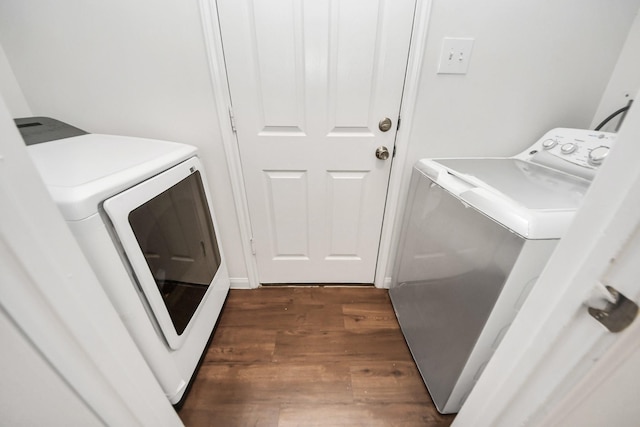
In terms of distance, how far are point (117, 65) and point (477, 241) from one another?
5.05ft

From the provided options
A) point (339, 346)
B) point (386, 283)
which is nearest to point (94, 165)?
point (339, 346)

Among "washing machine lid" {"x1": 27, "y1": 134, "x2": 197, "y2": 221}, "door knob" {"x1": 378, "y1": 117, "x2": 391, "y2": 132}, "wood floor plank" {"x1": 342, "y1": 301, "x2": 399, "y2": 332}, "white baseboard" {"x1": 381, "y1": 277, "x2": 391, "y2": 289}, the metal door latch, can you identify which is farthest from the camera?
"white baseboard" {"x1": 381, "y1": 277, "x2": 391, "y2": 289}

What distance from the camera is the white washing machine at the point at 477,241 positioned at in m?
0.60

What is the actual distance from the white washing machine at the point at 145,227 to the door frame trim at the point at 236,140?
0.59 feet

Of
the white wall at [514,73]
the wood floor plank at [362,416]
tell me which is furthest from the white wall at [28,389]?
the white wall at [514,73]

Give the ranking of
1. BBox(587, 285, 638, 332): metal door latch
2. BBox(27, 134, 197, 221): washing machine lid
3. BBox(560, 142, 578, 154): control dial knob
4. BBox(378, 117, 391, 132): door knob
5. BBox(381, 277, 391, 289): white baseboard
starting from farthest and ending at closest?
BBox(381, 277, 391, 289): white baseboard < BBox(378, 117, 391, 132): door knob < BBox(560, 142, 578, 154): control dial knob < BBox(27, 134, 197, 221): washing machine lid < BBox(587, 285, 638, 332): metal door latch

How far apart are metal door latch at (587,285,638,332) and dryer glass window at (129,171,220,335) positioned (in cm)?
97

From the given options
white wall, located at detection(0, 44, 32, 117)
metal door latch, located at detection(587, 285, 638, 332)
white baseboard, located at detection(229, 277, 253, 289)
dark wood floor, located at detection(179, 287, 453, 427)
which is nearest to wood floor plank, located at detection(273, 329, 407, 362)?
dark wood floor, located at detection(179, 287, 453, 427)

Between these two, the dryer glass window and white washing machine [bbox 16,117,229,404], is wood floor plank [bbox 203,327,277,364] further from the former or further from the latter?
the dryer glass window

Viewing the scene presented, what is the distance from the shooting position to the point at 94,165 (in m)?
0.70

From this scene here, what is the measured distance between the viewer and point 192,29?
3.10ft

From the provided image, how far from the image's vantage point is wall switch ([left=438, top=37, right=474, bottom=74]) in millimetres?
958

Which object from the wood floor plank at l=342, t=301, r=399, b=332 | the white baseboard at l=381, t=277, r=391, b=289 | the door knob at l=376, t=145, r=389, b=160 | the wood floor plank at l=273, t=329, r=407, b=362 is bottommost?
the wood floor plank at l=342, t=301, r=399, b=332

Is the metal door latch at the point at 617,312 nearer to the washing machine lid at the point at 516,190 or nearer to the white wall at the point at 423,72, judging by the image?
the washing machine lid at the point at 516,190
